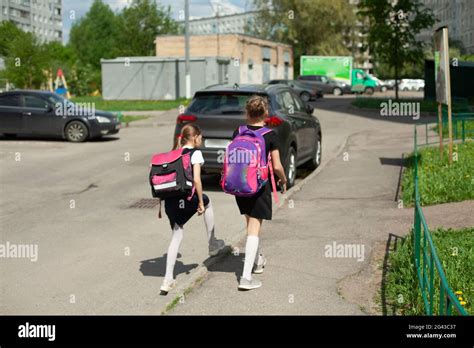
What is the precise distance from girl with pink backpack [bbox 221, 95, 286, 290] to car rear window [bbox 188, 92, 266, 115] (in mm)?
5271

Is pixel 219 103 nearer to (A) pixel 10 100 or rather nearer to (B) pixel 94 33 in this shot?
(A) pixel 10 100

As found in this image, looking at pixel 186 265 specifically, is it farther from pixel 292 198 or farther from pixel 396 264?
pixel 292 198

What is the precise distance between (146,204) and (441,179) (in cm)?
484

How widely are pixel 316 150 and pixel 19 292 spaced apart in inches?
373

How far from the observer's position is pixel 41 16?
136250 millimetres

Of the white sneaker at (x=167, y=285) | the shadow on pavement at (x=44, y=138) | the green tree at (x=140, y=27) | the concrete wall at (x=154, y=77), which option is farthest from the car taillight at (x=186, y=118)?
the green tree at (x=140, y=27)

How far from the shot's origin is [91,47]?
11344 centimetres

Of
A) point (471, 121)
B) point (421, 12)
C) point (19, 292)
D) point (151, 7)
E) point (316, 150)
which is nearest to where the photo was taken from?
point (19, 292)

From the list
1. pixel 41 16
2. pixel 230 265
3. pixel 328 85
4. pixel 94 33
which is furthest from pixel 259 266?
pixel 41 16

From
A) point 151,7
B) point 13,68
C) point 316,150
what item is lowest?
point 316,150

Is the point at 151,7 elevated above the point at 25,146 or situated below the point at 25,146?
above

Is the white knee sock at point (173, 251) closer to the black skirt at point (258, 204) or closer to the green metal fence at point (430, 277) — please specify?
the black skirt at point (258, 204)

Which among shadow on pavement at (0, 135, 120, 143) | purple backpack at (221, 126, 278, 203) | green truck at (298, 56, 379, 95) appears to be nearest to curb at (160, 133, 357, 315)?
purple backpack at (221, 126, 278, 203)
